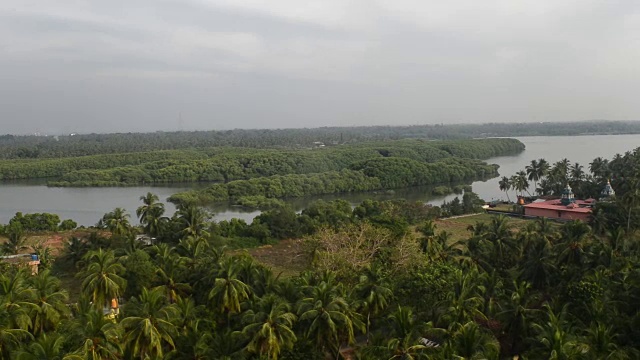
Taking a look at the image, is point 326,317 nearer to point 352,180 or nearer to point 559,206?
point 559,206

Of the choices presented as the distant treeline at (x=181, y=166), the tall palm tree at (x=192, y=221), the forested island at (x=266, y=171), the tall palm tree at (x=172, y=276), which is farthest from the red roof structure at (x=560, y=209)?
the distant treeline at (x=181, y=166)

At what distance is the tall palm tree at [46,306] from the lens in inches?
656

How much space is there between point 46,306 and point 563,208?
123ft

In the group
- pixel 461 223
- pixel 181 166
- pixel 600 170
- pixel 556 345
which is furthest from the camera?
pixel 181 166

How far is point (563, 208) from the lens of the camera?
1642 inches

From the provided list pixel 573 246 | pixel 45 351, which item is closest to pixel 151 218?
pixel 45 351

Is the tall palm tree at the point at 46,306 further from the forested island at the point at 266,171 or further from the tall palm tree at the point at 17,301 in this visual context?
the forested island at the point at 266,171

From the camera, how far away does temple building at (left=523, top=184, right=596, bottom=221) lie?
1604 inches

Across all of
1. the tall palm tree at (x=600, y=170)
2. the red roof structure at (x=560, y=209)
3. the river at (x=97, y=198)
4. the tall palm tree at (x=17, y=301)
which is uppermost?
the tall palm tree at (x=600, y=170)

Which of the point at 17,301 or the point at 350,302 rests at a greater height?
the point at 17,301

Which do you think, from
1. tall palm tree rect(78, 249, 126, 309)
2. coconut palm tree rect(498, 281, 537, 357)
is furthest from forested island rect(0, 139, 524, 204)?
coconut palm tree rect(498, 281, 537, 357)

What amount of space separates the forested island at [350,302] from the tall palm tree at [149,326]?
4 centimetres

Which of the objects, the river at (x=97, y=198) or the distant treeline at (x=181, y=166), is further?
the distant treeline at (x=181, y=166)

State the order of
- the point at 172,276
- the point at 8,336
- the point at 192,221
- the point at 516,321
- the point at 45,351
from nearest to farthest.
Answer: the point at 45,351 → the point at 8,336 → the point at 516,321 → the point at 172,276 → the point at 192,221
